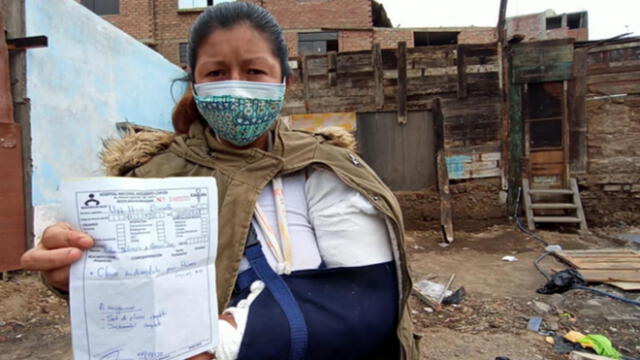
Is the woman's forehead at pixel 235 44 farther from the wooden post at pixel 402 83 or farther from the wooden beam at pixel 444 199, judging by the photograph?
the wooden post at pixel 402 83

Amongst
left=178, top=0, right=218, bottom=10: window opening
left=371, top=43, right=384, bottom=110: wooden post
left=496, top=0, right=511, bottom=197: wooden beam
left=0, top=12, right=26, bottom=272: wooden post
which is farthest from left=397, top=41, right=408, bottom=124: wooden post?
left=178, top=0, right=218, bottom=10: window opening

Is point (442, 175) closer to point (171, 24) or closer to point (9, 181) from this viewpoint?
point (9, 181)

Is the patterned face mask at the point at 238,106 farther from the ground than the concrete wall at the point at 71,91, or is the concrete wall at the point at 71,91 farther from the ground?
the concrete wall at the point at 71,91

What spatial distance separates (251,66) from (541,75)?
7.12m

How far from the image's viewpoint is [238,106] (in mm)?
1049

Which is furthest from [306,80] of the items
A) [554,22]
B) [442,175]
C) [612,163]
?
[554,22]

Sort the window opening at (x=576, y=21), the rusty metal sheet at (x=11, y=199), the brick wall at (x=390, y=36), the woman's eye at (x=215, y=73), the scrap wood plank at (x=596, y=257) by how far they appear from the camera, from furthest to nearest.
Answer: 1. the window opening at (x=576, y=21)
2. the brick wall at (x=390, y=36)
3. the scrap wood plank at (x=596, y=257)
4. the rusty metal sheet at (x=11, y=199)
5. the woman's eye at (x=215, y=73)

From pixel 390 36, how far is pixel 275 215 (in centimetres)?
1283

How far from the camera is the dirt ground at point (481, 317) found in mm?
2871

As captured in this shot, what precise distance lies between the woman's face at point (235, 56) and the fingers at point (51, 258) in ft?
1.89

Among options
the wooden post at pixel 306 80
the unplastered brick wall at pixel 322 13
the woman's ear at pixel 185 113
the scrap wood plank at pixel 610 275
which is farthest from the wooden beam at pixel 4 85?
the unplastered brick wall at pixel 322 13

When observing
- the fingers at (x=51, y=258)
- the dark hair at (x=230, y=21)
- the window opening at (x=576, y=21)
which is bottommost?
the fingers at (x=51, y=258)

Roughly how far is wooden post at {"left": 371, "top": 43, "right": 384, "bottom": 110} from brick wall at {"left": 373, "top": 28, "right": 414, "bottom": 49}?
239 inches

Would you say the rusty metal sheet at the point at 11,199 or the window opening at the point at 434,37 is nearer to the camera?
the rusty metal sheet at the point at 11,199
